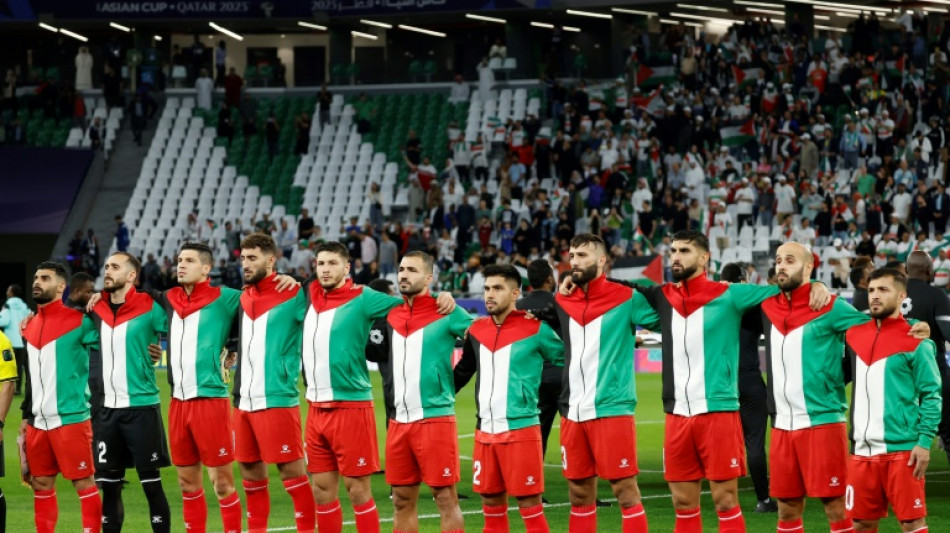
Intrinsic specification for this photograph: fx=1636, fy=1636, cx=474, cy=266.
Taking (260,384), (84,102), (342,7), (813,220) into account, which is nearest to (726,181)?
(813,220)

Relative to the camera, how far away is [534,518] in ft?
35.3

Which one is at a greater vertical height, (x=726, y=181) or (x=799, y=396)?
(x=799, y=396)

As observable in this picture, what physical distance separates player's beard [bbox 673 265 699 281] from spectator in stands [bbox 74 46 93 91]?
39307mm

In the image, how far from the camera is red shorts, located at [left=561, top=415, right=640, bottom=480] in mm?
10648

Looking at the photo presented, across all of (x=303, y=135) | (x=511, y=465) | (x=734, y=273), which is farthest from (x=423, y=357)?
(x=303, y=135)

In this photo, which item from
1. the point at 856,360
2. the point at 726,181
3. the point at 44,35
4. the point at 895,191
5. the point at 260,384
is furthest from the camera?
the point at 44,35

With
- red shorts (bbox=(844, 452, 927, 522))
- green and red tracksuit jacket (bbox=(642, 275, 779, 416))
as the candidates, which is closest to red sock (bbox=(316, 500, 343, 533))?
green and red tracksuit jacket (bbox=(642, 275, 779, 416))

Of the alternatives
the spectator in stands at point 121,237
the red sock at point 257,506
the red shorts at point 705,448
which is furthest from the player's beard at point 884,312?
the spectator in stands at point 121,237

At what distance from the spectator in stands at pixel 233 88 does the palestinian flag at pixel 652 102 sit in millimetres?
11525

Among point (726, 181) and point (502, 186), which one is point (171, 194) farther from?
point (726, 181)

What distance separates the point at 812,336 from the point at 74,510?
7.70 metres

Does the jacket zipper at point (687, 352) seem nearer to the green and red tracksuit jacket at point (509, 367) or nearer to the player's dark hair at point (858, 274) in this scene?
the green and red tracksuit jacket at point (509, 367)

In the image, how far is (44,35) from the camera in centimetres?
5194

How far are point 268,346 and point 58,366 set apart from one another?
163cm
